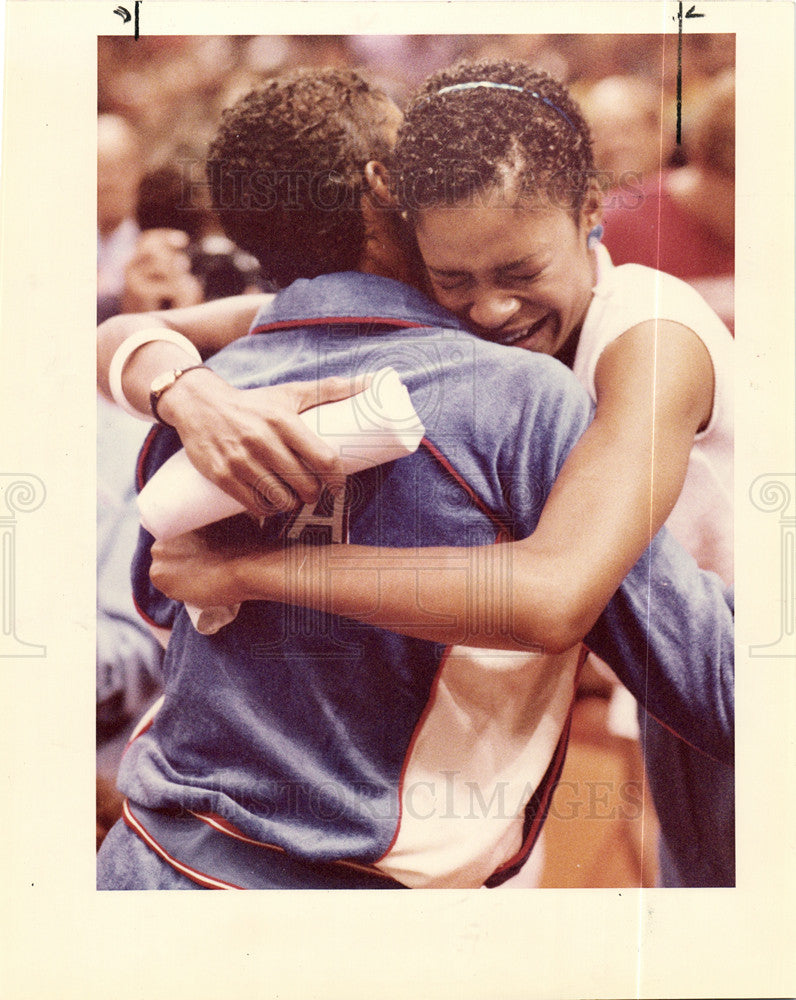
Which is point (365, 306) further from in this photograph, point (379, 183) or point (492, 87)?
point (492, 87)

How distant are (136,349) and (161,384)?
76mm

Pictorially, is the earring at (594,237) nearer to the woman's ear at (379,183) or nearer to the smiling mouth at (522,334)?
the smiling mouth at (522,334)

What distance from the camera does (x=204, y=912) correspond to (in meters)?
1.42

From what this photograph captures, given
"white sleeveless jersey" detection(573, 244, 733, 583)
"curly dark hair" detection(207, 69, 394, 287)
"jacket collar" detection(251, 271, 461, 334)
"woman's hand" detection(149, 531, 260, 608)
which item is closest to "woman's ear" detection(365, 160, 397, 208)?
"curly dark hair" detection(207, 69, 394, 287)

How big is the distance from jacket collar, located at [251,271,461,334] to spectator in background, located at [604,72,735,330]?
31cm

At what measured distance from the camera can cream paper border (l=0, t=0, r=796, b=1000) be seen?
1.42 metres

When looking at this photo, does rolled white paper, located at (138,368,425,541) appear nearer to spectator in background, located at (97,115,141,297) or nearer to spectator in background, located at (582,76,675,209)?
spectator in background, located at (97,115,141,297)

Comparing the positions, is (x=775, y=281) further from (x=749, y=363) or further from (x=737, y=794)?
(x=737, y=794)

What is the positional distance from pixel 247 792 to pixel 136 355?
0.70 meters

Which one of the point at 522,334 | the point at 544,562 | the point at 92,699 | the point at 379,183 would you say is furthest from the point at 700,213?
the point at 92,699

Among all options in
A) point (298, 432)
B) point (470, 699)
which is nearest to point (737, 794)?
point (470, 699)

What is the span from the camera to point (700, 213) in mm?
1453

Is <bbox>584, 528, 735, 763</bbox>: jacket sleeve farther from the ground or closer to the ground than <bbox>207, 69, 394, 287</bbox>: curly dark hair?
closer to the ground

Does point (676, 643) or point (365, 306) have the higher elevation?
point (365, 306)
